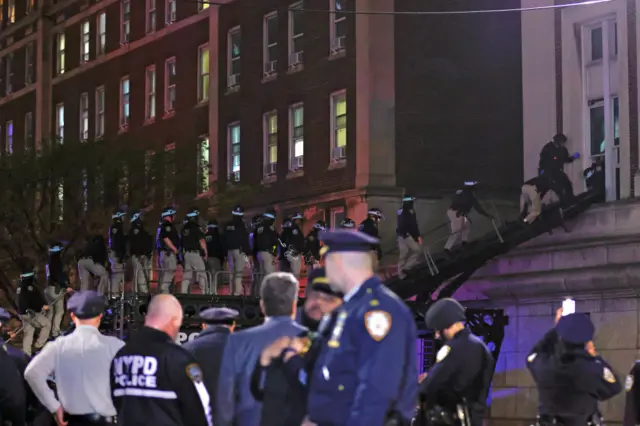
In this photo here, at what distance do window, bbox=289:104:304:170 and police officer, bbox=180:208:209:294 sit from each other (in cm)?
1306

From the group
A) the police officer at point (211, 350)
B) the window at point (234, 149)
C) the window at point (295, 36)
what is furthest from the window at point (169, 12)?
the police officer at point (211, 350)

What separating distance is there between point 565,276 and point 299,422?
2043cm

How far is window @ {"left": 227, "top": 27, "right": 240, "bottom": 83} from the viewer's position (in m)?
45.3

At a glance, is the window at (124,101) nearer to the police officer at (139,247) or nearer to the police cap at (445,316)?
the police officer at (139,247)

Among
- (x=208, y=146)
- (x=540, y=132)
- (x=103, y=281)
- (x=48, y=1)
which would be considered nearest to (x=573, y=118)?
(x=540, y=132)

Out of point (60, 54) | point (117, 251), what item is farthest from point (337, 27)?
point (60, 54)

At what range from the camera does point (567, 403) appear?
38.5ft

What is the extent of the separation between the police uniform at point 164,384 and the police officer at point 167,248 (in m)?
20.0

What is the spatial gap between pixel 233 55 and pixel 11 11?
20974 millimetres

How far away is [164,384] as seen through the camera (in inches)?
356

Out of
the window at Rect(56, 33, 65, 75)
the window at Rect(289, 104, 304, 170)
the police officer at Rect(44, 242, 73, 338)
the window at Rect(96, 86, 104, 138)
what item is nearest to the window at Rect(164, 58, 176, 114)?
the window at Rect(96, 86, 104, 138)

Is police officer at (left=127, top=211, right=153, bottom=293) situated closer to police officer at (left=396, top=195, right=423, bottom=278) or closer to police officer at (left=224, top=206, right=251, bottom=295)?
police officer at (left=224, top=206, right=251, bottom=295)

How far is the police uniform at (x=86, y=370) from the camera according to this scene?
10727mm

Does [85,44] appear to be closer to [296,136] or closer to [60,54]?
[60,54]
